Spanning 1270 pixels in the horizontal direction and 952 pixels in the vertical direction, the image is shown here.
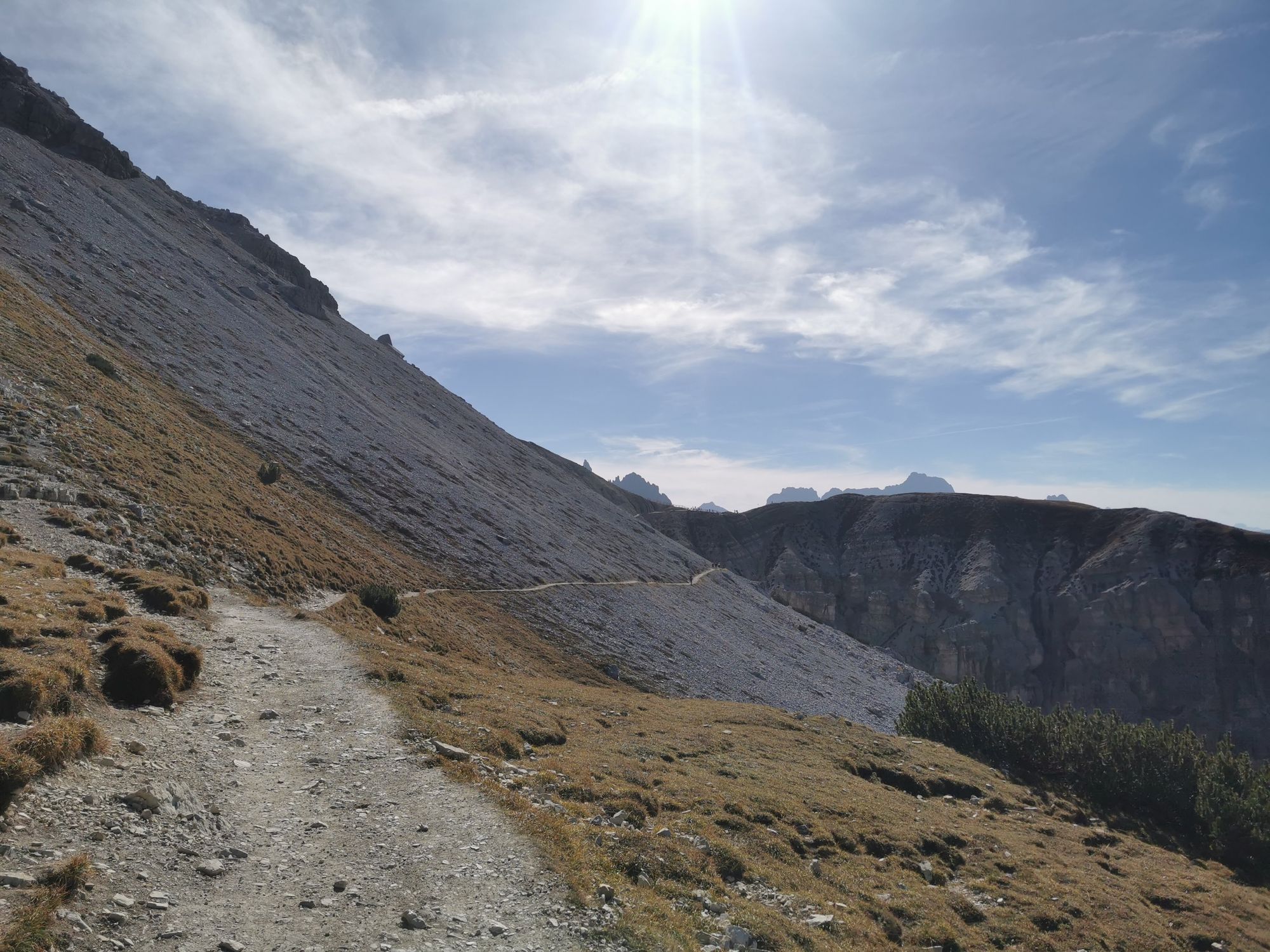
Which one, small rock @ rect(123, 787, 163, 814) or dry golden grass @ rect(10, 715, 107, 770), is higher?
dry golden grass @ rect(10, 715, 107, 770)

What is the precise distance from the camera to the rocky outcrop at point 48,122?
92188 mm

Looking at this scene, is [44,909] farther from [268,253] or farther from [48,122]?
[268,253]

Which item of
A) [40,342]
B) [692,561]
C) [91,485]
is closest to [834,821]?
[91,485]

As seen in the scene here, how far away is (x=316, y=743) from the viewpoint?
616 inches

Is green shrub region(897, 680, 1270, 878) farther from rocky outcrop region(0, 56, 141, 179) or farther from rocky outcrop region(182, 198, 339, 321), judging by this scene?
rocky outcrop region(0, 56, 141, 179)

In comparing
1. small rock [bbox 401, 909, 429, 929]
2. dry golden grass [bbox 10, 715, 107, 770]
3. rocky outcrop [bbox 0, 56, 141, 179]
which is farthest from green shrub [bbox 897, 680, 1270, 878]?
rocky outcrop [bbox 0, 56, 141, 179]

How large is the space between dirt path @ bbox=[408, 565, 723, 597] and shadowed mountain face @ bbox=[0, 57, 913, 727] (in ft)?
3.59

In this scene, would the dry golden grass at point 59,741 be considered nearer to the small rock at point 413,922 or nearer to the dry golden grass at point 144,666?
the dry golden grass at point 144,666

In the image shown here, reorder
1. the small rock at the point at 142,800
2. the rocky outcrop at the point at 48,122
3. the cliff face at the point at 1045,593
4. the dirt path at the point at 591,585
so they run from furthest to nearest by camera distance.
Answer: the cliff face at the point at 1045,593 < the rocky outcrop at the point at 48,122 < the dirt path at the point at 591,585 < the small rock at the point at 142,800

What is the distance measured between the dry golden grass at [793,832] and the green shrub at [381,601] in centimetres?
96

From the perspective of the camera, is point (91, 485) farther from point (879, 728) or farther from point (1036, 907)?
point (879, 728)

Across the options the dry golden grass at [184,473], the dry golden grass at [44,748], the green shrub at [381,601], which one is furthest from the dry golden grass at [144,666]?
the green shrub at [381,601]

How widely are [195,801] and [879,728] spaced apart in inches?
2573

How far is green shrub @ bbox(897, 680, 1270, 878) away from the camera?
140 feet
